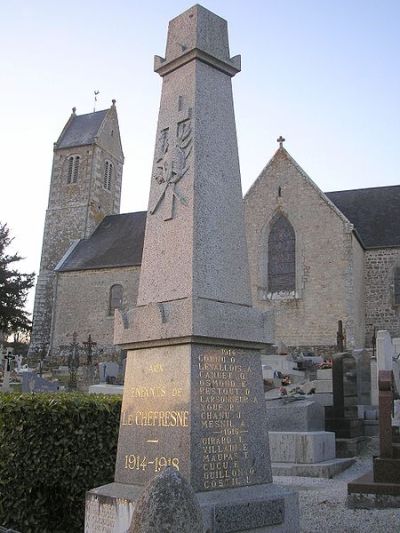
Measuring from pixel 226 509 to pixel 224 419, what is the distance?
0.64m

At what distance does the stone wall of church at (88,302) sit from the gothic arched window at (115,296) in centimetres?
16

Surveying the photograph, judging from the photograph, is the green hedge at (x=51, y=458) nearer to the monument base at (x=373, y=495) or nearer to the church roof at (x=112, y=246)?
the monument base at (x=373, y=495)

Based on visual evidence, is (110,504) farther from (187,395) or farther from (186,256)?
(186,256)

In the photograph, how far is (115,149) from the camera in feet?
134

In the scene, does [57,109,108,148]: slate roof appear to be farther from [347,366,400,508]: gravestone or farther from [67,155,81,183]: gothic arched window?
[347,366,400,508]: gravestone

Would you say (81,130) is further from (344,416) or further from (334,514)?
(334,514)

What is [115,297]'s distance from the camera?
31.9m

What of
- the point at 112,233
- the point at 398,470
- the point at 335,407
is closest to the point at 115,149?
the point at 112,233

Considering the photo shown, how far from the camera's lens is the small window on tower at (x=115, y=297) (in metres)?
31.7

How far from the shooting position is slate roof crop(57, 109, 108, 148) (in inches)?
1544

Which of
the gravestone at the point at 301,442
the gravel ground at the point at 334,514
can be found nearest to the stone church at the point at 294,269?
the gravestone at the point at 301,442

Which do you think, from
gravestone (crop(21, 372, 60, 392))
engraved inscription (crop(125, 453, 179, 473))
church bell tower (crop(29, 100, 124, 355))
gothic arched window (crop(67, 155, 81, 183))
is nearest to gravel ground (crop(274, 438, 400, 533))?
engraved inscription (crop(125, 453, 179, 473))

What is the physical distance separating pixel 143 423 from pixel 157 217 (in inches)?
68.0

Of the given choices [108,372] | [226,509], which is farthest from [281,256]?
[226,509]
